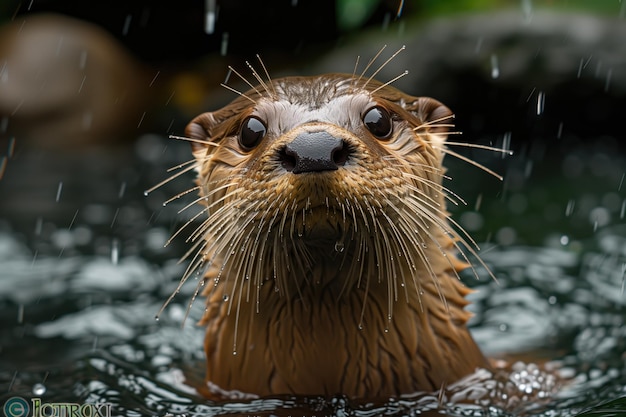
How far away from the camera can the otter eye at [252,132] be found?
8.27ft

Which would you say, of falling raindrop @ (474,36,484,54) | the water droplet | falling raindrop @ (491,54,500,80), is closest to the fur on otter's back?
the water droplet

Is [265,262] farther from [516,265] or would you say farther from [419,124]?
[516,265]

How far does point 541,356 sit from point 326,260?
5.09 ft

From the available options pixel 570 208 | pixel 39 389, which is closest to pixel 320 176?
pixel 39 389

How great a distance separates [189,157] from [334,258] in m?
4.89

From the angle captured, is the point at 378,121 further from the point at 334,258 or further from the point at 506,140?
the point at 506,140

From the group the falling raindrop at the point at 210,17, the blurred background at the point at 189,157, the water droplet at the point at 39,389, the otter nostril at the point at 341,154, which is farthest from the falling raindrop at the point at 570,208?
the falling raindrop at the point at 210,17

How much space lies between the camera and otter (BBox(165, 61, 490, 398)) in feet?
7.47

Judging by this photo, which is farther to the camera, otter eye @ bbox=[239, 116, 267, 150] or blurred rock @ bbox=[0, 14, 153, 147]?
blurred rock @ bbox=[0, 14, 153, 147]

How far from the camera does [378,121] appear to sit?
2.53 meters

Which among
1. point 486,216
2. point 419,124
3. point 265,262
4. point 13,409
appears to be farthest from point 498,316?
point 13,409

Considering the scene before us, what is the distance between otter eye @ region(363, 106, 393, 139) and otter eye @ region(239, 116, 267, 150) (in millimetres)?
308

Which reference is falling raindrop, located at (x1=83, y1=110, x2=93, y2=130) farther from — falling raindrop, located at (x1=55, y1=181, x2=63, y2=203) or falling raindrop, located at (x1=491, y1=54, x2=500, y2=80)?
falling raindrop, located at (x1=491, y1=54, x2=500, y2=80)

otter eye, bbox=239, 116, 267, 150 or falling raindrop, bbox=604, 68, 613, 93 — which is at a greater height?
falling raindrop, bbox=604, 68, 613, 93
